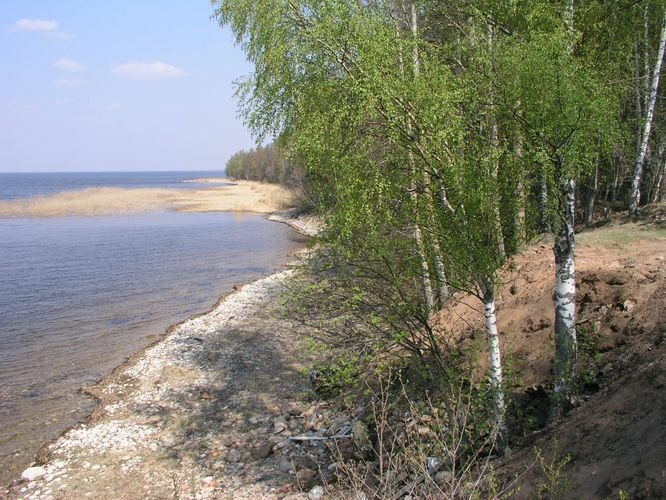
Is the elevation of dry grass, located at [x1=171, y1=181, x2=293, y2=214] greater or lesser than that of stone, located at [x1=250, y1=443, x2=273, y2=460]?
greater

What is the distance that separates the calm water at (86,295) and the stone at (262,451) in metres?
4.77

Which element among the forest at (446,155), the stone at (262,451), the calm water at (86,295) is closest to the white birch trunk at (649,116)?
the forest at (446,155)

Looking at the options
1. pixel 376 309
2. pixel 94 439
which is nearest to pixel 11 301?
pixel 94 439

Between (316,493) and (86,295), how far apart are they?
19.5 metres

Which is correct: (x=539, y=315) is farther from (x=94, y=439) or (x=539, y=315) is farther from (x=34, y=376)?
(x=34, y=376)

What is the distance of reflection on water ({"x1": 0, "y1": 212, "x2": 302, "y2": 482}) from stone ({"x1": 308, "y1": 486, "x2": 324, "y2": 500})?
6.55 m

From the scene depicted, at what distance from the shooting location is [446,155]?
7348mm

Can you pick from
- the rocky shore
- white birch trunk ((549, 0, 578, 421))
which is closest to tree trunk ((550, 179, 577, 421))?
white birch trunk ((549, 0, 578, 421))

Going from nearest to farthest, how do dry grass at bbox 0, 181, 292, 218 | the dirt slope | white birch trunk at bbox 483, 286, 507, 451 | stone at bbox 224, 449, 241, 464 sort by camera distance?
the dirt slope < white birch trunk at bbox 483, 286, 507, 451 < stone at bbox 224, 449, 241, 464 < dry grass at bbox 0, 181, 292, 218

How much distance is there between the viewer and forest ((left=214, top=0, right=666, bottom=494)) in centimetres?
712

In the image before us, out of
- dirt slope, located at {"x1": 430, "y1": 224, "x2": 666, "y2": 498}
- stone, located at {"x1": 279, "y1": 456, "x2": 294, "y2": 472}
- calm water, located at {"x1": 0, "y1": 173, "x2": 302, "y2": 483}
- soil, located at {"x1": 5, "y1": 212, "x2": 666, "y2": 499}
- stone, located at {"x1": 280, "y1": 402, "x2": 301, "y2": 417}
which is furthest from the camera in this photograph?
calm water, located at {"x1": 0, "y1": 173, "x2": 302, "y2": 483}

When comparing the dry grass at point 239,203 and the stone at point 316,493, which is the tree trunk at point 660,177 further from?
the dry grass at point 239,203

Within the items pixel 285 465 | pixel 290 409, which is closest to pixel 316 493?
pixel 285 465

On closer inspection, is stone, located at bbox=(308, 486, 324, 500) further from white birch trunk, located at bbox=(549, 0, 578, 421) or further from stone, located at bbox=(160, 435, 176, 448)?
stone, located at bbox=(160, 435, 176, 448)
